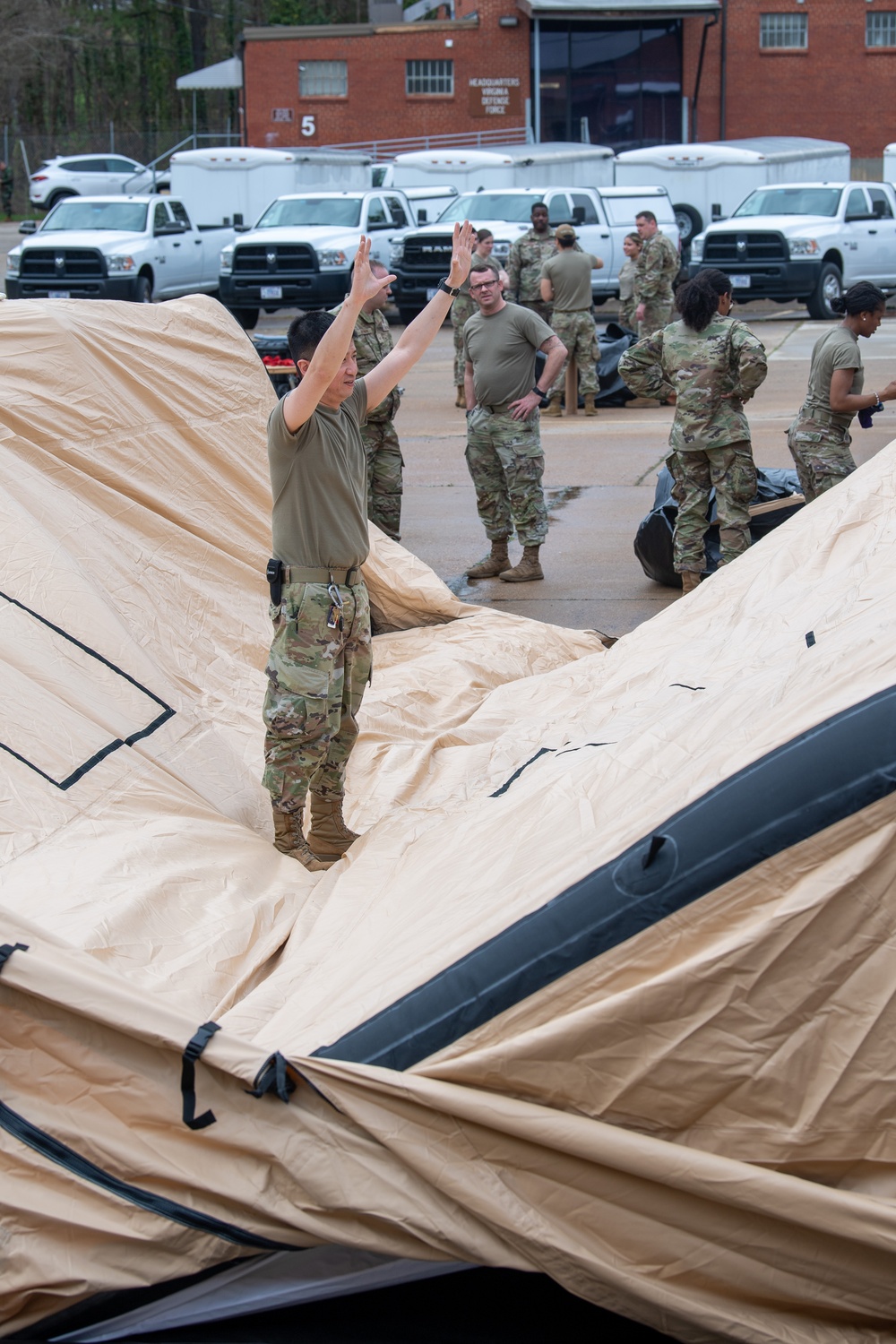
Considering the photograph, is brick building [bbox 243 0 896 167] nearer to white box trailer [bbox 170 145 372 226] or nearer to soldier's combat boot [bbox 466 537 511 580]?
white box trailer [bbox 170 145 372 226]

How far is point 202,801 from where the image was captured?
468 cm

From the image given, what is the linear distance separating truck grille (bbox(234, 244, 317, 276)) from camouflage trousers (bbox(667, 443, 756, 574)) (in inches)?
534

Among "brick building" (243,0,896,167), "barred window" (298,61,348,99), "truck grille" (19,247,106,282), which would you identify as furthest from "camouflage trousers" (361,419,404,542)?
"barred window" (298,61,348,99)

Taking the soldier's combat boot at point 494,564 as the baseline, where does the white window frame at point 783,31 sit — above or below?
above

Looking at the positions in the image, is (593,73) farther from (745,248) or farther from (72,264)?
(72,264)

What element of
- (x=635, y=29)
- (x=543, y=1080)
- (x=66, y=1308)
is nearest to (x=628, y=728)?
(x=543, y=1080)

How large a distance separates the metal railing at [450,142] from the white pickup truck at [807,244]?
591 inches

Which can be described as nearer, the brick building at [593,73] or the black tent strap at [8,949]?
the black tent strap at [8,949]

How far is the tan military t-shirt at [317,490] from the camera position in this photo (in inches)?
163

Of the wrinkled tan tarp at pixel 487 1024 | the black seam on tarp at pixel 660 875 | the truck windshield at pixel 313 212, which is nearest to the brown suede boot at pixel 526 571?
the wrinkled tan tarp at pixel 487 1024

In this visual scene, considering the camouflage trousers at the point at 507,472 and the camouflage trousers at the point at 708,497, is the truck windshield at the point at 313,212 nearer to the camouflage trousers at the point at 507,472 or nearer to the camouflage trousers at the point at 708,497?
the camouflage trousers at the point at 507,472

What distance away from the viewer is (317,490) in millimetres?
4199

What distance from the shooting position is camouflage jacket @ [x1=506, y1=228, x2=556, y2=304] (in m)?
14.9

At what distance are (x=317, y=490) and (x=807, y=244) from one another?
57.7 feet
